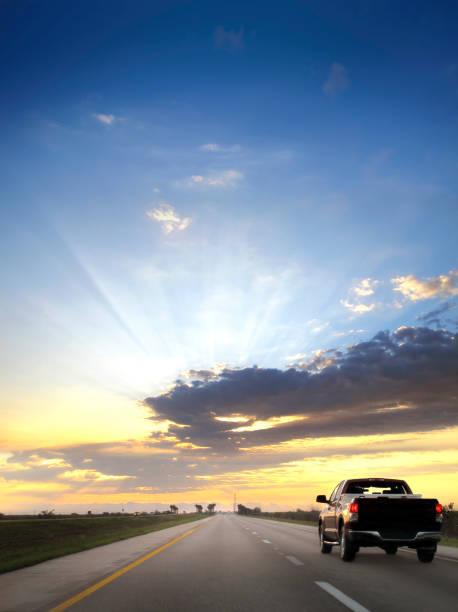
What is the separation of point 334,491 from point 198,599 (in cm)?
986

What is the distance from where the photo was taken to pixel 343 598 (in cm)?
792

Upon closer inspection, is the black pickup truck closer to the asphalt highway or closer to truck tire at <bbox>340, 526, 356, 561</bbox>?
truck tire at <bbox>340, 526, 356, 561</bbox>

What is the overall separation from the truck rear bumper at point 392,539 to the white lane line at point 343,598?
371cm

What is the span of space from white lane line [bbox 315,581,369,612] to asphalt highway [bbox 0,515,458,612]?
0.01 metres

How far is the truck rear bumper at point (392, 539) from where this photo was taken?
1282cm

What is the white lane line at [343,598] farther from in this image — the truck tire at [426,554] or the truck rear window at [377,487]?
the truck rear window at [377,487]

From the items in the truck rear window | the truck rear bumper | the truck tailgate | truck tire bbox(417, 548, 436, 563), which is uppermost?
the truck rear window

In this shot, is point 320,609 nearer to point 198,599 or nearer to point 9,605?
point 198,599

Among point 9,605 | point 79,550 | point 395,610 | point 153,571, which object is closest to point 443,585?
point 395,610

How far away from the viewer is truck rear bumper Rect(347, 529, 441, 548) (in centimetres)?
1282

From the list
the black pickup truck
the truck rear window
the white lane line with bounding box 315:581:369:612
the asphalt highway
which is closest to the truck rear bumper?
the black pickup truck

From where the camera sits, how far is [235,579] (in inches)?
391

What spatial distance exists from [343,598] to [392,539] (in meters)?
5.51

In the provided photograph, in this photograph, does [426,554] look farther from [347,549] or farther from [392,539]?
[347,549]
